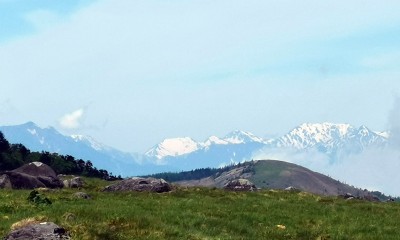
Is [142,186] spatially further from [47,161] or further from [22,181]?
[47,161]

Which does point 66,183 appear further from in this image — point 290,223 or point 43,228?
point 43,228

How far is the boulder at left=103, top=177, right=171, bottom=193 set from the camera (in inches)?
1919

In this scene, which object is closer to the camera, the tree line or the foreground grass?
the foreground grass

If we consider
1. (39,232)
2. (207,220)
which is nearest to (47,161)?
(207,220)

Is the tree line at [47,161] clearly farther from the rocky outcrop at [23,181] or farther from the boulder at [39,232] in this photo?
the boulder at [39,232]

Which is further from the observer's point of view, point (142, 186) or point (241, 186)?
point (241, 186)

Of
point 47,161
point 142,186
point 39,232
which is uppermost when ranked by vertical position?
point 47,161

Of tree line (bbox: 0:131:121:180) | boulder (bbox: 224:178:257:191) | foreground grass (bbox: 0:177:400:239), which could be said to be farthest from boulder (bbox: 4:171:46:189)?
tree line (bbox: 0:131:121:180)

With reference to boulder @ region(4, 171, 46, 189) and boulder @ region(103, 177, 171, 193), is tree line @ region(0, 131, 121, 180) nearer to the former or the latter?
boulder @ region(4, 171, 46, 189)

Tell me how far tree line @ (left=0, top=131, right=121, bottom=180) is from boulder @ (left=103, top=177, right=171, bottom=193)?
95.3 m

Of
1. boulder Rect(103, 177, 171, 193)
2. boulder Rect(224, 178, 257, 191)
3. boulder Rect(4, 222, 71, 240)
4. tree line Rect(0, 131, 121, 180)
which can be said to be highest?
tree line Rect(0, 131, 121, 180)

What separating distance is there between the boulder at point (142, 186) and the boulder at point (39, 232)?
31.2 metres

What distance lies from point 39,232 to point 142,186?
32.9 metres

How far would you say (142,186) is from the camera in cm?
4950
